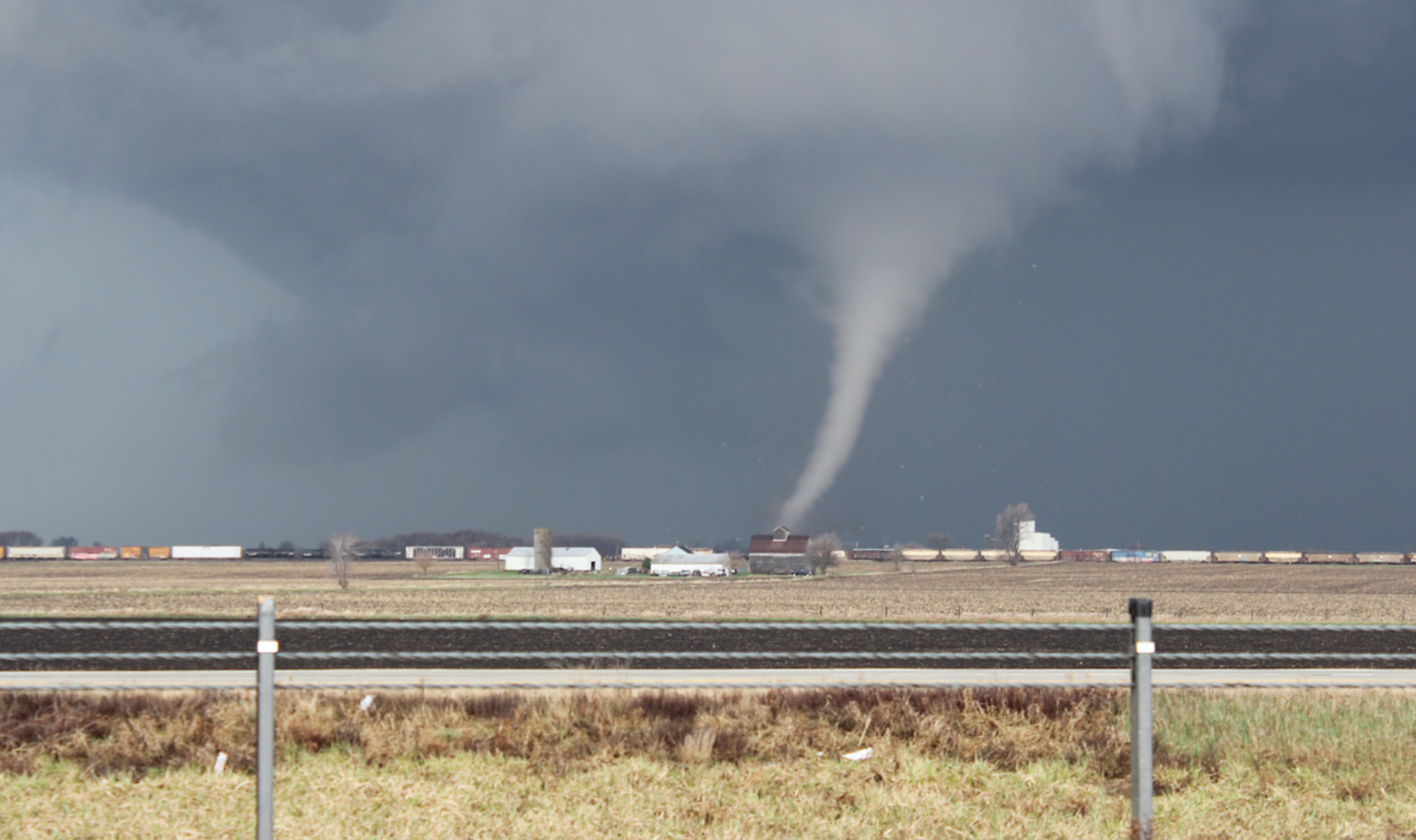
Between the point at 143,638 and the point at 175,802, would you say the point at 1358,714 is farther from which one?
the point at 143,638

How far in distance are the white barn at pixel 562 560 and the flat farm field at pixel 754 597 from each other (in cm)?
2459

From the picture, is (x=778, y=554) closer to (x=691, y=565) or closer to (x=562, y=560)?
(x=691, y=565)

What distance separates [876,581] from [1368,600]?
44905mm

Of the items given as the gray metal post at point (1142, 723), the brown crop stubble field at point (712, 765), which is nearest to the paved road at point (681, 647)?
the brown crop stubble field at point (712, 765)

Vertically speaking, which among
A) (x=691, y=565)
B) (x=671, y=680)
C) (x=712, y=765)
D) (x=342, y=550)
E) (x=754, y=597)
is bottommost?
(x=691, y=565)

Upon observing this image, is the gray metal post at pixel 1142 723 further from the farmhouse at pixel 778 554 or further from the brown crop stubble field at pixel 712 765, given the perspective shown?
the farmhouse at pixel 778 554

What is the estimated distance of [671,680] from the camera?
48.9 ft

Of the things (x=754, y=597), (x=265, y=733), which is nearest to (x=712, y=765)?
(x=265, y=733)

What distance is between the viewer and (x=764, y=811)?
7484 millimetres

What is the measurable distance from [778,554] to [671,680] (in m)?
122

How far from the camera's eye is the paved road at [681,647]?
23.1 meters

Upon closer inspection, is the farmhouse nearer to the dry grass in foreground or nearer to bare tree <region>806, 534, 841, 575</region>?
bare tree <region>806, 534, 841, 575</region>

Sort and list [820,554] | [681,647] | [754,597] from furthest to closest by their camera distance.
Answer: [820,554] → [754,597] → [681,647]

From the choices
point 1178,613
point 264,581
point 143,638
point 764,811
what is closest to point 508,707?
point 764,811
